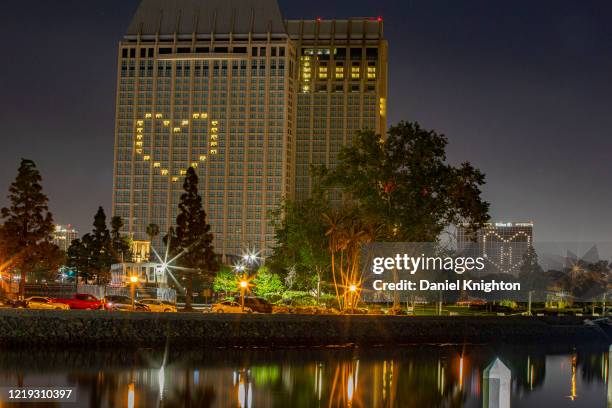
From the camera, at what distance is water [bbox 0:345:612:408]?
42344 millimetres

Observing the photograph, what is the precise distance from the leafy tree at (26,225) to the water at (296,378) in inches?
931

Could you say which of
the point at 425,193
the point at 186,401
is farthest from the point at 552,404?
the point at 425,193

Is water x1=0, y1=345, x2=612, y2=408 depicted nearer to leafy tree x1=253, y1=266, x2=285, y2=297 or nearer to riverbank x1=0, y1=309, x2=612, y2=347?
riverbank x1=0, y1=309, x2=612, y2=347

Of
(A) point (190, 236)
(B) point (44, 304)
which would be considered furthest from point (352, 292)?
(B) point (44, 304)

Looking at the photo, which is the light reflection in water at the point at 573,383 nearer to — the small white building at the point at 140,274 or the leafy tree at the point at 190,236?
the leafy tree at the point at 190,236

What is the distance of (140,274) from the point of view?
139 m

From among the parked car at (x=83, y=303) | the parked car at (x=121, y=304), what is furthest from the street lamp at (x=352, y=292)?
the parked car at (x=83, y=303)

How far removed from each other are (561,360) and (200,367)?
29297 mm

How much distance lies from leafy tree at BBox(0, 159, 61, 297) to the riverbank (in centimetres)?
1967

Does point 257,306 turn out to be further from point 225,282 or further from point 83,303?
point 225,282

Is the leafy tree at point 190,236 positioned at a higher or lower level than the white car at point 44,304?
higher

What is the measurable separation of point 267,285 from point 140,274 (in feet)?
148

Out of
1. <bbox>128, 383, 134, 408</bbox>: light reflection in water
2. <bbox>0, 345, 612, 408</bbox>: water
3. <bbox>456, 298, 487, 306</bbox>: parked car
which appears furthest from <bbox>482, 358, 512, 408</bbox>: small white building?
<bbox>456, 298, 487, 306</bbox>: parked car

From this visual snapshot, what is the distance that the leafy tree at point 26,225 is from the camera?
77.5 metres
